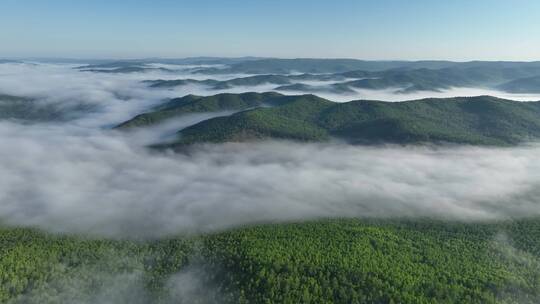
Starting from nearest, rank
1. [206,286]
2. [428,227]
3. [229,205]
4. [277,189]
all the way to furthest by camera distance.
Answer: [206,286] → [428,227] → [229,205] → [277,189]

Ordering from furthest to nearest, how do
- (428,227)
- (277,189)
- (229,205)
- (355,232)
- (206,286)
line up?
(277,189) → (229,205) → (428,227) → (355,232) → (206,286)

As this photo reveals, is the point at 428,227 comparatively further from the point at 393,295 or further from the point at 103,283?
the point at 103,283

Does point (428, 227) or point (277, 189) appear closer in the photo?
point (428, 227)

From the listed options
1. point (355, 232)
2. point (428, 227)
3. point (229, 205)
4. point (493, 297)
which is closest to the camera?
point (493, 297)

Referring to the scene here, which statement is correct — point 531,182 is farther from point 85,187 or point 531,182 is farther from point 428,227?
point 85,187

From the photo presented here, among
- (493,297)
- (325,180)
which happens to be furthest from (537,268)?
(325,180)

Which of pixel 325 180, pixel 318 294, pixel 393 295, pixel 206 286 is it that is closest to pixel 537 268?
pixel 393 295
